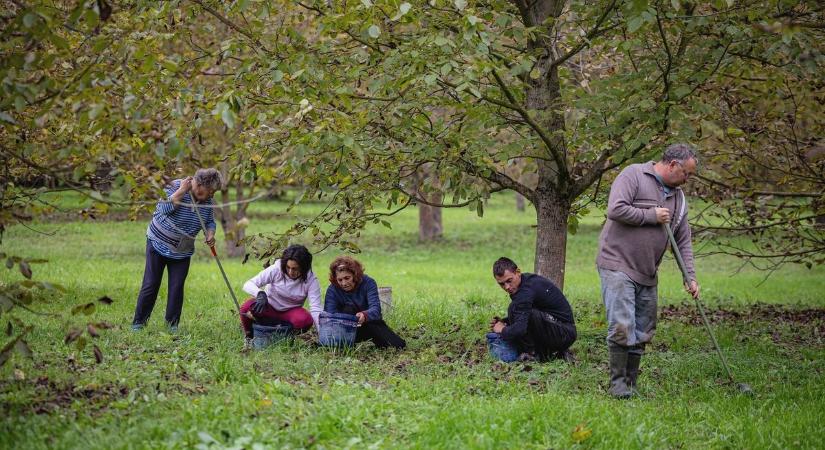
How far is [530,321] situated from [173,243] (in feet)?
11.7

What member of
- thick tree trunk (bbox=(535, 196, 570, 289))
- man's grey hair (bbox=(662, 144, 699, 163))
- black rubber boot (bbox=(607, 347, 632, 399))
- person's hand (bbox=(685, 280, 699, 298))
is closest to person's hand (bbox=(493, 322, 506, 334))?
black rubber boot (bbox=(607, 347, 632, 399))

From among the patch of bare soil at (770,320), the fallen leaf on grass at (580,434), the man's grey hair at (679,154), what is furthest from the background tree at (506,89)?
the patch of bare soil at (770,320)

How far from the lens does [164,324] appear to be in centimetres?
841

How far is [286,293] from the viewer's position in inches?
310

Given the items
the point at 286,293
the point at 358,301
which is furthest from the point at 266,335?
the point at 358,301

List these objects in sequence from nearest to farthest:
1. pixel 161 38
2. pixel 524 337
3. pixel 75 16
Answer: pixel 75 16
pixel 161 38
pixel 524 337

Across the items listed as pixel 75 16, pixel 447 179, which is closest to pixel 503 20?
pixel 447 179

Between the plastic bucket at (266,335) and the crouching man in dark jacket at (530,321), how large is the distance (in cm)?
193

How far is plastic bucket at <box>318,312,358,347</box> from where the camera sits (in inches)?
293

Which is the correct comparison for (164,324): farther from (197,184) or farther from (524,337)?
(524,337)

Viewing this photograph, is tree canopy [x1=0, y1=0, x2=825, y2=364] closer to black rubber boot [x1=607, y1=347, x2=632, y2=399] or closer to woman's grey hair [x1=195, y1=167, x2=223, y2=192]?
woman's grey hair [x1=195, y1=167, x2=223, y2=192]

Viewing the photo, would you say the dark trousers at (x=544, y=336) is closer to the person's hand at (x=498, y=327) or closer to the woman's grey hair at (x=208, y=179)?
the person's hand at (x=498, y=327)

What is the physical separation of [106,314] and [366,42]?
467cm

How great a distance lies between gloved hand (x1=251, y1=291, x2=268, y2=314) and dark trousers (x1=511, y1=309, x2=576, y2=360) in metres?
2.26
